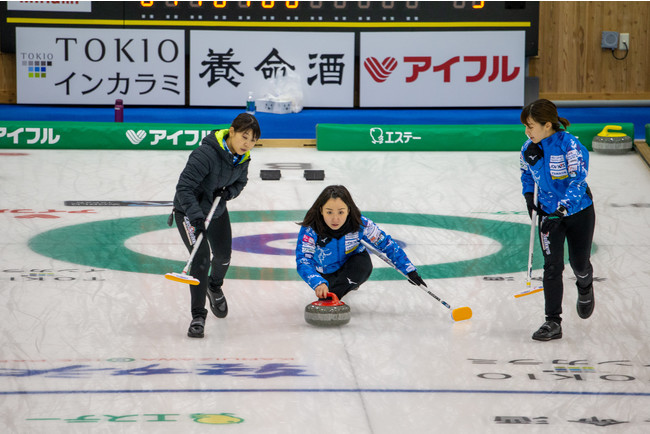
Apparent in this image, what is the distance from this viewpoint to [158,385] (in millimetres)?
4375

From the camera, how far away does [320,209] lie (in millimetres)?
5375

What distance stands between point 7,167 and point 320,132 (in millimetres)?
3773

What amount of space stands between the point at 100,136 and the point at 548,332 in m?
7.79

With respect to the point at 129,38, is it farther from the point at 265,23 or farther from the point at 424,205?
the point at 424,205

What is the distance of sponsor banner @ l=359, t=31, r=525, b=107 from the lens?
14453 millimetres

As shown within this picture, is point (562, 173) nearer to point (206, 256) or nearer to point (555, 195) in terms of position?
point (555, 195)

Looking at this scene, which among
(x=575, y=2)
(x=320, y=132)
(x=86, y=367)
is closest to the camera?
(x=86, y=367)

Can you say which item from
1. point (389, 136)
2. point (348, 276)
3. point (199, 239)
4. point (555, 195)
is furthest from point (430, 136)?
point (199, 239)

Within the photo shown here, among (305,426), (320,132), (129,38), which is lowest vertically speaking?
(305,426)

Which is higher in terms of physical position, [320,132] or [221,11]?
[221,11]

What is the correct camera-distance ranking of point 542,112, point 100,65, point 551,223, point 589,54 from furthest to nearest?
point 589,54 → point 100,65 → point 551,223 → point 542,112

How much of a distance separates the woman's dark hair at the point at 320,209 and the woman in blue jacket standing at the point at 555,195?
980 millimetres

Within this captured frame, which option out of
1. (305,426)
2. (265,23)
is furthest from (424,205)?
(265,23)

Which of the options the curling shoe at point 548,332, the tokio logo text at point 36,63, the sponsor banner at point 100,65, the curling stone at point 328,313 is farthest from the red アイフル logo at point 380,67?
the curling shoe at point 548,332
